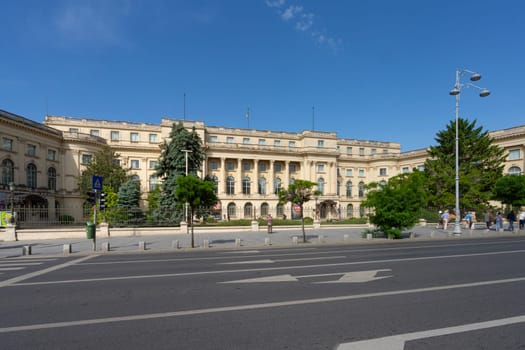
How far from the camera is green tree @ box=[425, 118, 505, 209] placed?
1330 inches

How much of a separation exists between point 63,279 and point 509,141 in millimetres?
58300

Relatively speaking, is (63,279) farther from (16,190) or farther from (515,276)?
(16,190)

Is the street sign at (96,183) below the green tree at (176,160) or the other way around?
below

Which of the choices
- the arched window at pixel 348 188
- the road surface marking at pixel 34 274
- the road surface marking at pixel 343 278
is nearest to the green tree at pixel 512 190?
the road surface marking at pixel 343 278

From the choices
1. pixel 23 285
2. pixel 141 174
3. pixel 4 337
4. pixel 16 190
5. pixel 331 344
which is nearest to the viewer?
pixel 331 344

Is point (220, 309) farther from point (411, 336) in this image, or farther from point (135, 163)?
point (135, 163)

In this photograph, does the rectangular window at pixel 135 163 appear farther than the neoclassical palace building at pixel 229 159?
Yes

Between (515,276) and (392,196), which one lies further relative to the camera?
(392,196)

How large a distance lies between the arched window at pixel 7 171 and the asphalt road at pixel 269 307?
34.6 m

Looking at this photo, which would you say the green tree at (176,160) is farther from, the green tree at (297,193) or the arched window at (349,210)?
the arched window at (349,210)

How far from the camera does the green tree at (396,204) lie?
745 inches

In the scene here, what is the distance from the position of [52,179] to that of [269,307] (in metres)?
48.7

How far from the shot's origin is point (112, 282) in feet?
25.8

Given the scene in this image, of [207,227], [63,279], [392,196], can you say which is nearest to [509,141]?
[392,196]
